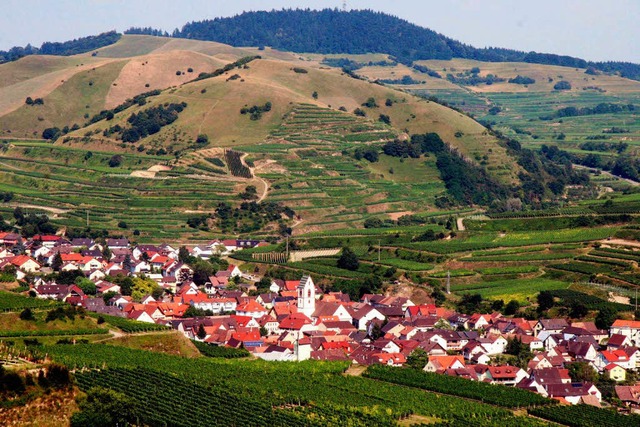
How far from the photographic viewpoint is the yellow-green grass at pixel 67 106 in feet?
567

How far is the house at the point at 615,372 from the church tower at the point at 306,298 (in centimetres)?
2200

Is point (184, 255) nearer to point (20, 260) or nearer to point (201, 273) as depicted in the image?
point (201, 273)

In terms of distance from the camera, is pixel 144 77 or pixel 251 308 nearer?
pixel 251 308

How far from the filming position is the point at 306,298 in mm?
85500

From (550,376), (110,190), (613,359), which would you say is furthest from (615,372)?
(110,190)

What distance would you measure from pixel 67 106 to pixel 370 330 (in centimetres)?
10813

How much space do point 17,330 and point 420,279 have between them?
36.0 m

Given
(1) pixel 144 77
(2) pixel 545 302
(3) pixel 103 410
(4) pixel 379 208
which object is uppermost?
(1) pixel 144 77

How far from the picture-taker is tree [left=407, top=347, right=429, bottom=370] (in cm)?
7106

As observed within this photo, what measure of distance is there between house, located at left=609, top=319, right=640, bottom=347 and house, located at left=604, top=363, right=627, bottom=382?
5087 millimetres

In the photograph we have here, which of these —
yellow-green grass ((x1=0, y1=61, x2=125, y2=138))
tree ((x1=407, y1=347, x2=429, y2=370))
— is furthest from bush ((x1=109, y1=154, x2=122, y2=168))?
tree ((x1=407, y1=347, x2=429, y2=370))

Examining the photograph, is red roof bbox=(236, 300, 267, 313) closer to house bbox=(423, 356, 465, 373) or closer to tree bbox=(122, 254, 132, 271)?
tree bbox=(122, 254, 132, 271)

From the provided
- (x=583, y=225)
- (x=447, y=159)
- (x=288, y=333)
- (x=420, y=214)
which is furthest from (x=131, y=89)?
(x=288, y=333)

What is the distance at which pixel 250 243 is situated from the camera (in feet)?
375
